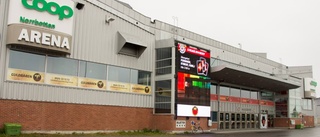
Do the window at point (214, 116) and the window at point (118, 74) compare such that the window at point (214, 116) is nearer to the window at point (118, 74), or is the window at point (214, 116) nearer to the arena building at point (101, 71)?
the arena building at point (101, 71)

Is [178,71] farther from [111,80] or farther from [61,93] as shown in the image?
[61,93]

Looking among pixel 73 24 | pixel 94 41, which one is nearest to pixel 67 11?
pixel 73 24

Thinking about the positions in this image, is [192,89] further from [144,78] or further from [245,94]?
[245,94]

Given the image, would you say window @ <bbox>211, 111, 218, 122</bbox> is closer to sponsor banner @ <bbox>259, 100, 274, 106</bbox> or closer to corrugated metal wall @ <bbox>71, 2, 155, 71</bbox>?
corrugated metal wall @ <bbox>71, 2, 155, 71</bbox>

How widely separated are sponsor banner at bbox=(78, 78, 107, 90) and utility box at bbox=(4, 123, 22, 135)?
5.68 m

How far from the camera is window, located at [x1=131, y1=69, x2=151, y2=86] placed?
28519 millimetres

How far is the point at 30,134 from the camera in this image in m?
20.6

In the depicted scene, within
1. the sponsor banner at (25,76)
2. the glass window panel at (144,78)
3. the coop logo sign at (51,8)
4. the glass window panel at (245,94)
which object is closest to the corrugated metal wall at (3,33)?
the sponsor banner at (25,76)

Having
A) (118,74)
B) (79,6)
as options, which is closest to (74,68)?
(118,74)

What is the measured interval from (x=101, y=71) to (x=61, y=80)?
12.3 ft

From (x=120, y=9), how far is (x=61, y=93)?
9.33 metres

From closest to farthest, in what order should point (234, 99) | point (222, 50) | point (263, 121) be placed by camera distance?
point (222, 50), point (234, 99), point (263, 121)

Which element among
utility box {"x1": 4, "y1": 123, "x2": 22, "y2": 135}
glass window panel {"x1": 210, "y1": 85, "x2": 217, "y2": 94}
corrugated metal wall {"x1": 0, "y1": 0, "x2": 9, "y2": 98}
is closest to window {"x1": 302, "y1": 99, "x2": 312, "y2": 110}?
glass window panel {"x1": 210, "y1": 85, "x2": 217, "y2": 94}

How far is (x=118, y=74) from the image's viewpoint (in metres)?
27.3
